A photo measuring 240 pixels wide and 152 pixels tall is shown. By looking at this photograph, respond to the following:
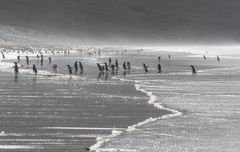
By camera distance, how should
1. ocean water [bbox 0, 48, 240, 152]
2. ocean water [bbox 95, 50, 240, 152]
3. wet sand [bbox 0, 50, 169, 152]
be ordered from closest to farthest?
ocean water [bbox 95, 50, 240, 152]
ocean water [bbox 0, 48, 240, 152]
wet sand [bbox 0, 50, 169, 152]

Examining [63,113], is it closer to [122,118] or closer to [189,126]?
[122,118]

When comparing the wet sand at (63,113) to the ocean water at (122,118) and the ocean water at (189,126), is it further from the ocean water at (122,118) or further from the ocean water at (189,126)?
the ocean water at (189,126)

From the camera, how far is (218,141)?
1420cm

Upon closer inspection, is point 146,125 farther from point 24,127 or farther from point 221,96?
point 221,96

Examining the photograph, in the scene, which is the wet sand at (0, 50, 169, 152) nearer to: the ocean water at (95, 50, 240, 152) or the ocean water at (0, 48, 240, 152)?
the ocean water at (0, 48, 240, 152)

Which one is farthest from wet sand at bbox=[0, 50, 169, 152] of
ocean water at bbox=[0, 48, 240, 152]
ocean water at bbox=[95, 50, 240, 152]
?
ocean water at bbox=[95, 50, 240, 152]

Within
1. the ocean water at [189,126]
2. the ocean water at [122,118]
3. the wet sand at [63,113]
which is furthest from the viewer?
the wet sand at [63,113]

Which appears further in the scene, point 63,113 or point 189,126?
point 63,113

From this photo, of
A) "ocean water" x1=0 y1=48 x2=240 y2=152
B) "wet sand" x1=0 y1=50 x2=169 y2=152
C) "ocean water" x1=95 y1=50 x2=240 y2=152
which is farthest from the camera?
"wet sand" x1=0 y1=50 x2=169 y2=152

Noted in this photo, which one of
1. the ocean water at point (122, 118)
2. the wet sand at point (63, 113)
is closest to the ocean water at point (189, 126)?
the ocean water at point (122, 118)

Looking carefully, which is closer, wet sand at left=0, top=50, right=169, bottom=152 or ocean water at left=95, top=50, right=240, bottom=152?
ocean water at left=95, top=50, right=240, bottom=152

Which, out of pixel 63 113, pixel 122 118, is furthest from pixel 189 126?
pixel 63 113

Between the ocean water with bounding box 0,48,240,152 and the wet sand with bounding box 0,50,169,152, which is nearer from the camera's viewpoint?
the ocean water with bounding box 0,48,240,152

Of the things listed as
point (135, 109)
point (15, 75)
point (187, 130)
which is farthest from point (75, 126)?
point (15, 75)
